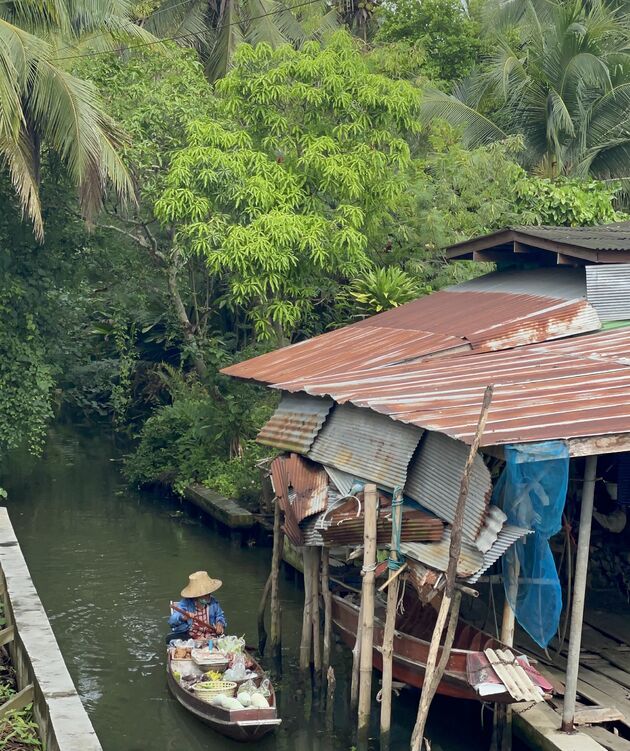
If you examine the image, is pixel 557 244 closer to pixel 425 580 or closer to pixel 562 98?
pixel 425 580

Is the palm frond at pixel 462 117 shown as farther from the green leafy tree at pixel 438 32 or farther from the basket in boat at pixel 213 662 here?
the basket in boat at pixel 213 662

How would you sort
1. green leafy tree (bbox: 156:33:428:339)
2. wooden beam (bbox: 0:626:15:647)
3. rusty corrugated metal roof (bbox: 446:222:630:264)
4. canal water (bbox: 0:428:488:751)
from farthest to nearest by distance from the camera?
green leafy tree (bbox: 156:33:428:339), rusty corrugated metal roof (bbox: 446:222:630:264), canal water (bbox: 0:428:488:751), wooden beam (bbox: 0:626:15:647)

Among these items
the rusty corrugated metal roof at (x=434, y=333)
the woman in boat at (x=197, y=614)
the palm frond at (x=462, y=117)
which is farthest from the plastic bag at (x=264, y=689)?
the palm frond at (x=462, y=117)

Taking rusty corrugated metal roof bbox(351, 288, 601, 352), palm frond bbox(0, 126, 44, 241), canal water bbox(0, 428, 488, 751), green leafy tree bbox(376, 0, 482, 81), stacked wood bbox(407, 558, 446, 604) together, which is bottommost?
canal water bbox(0, 428, 488, 751)

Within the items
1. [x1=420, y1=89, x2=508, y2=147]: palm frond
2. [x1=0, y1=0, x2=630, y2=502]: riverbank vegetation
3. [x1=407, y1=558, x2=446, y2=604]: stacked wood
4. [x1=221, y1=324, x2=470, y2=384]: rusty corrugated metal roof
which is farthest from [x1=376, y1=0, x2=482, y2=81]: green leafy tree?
Result: [x1=407, y1=558, x2=446, y2=604]: stacked wood

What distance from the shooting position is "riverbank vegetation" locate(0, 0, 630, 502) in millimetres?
16781

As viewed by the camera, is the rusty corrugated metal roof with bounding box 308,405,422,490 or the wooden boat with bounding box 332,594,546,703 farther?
the rusty corrugated metal roof with bounding box 308,405,422,490

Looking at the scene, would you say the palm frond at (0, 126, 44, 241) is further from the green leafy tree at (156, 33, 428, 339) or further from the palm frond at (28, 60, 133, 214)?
the green leafy tree at (156, 33, 428, 339)

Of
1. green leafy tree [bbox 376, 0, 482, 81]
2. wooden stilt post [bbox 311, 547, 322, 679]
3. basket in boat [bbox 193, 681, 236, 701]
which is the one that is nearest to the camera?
basket in boat [bbox 193, 681, 236, 701]

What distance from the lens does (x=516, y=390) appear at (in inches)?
373

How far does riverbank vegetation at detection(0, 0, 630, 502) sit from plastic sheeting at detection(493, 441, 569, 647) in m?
8.67

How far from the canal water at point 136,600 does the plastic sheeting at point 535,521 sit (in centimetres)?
210

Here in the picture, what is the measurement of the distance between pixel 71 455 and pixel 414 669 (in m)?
17.2

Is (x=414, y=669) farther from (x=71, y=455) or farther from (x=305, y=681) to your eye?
(x=71, y=455)
